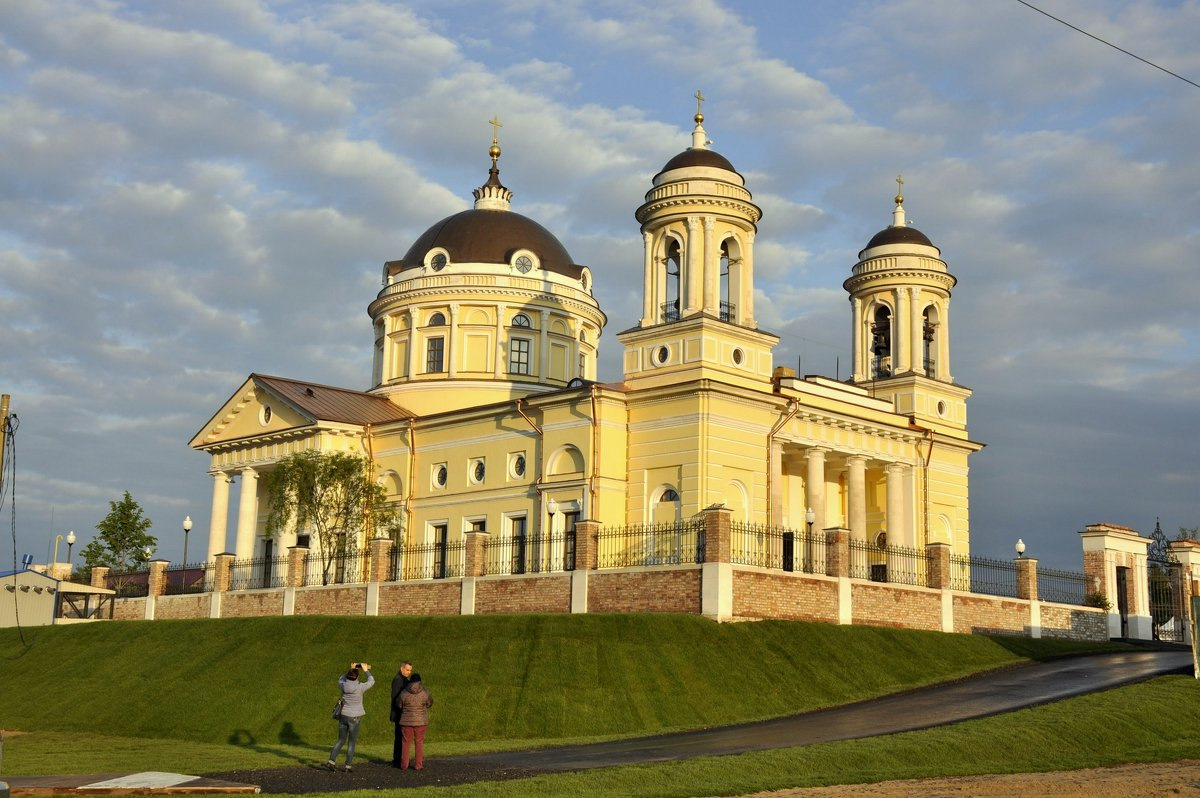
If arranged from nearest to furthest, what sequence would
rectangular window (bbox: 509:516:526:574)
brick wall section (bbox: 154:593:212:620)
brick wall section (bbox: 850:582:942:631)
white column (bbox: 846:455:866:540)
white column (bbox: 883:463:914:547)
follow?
brick wall section (bbox: 850:582:942:631) → rectangular window (bbox: 509:516:526:574) → brick wall section (bbox: 154:593:212:620) → white column (bbox: 846:455:866:540) → white column (bbox: 883:463:914:547)

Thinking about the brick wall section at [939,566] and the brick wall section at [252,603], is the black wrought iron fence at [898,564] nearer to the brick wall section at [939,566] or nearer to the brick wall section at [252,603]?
the brick wall section at [939,566]

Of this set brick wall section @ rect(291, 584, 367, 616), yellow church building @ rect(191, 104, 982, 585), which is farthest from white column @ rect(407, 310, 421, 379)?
brick wall section @ rect(291, 584, 367, 616)

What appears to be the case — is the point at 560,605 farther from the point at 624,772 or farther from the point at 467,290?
the point at 467,290

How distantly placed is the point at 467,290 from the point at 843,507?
16807mm

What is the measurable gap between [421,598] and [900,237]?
79.0ft

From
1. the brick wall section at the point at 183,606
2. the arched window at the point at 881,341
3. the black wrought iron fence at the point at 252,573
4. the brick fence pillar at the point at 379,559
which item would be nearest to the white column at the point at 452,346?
the black wrought iron fence at the point at 252,573

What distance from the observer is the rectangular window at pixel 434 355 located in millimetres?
54281

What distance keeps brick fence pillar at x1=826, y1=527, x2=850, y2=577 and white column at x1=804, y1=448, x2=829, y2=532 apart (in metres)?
10.1

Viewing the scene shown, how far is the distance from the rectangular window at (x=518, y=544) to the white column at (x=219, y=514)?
45.1 feet

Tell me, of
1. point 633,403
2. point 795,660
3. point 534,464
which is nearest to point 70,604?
point 534,464

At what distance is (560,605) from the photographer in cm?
3328

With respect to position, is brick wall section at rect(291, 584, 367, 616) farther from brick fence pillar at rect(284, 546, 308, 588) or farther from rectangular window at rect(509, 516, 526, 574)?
rectangular window at rect(509, 516, 526, 574)

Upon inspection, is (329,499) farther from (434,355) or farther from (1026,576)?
(1026,576)

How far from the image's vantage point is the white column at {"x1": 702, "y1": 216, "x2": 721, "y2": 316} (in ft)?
135
